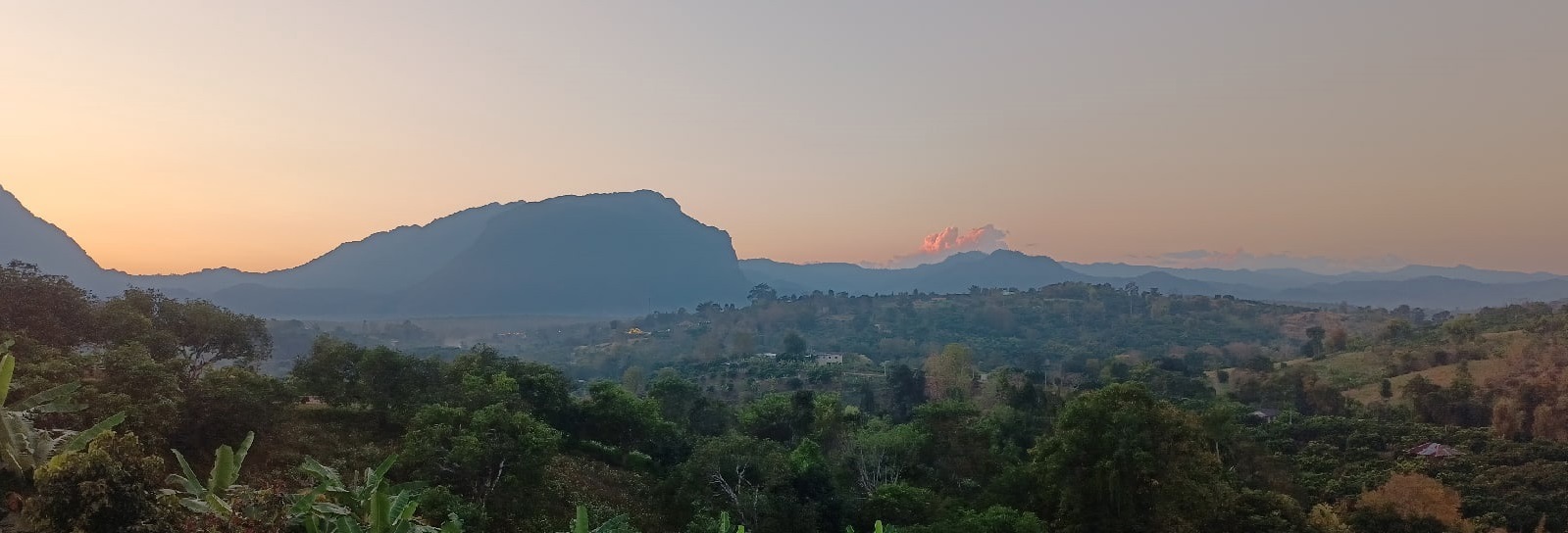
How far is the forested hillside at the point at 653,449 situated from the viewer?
30.3 feet

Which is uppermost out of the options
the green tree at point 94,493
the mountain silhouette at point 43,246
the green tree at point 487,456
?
the mountain silhouette at point 43,246

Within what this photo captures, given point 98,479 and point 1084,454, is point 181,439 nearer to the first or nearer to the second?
point 98,479

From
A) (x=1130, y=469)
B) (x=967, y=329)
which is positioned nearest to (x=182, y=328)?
(x=1130, y=469)

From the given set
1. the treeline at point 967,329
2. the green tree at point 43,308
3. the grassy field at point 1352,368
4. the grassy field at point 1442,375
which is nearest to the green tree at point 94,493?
the green tree at point 43,308

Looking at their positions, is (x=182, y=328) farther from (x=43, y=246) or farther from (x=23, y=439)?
(x=43, y=246)

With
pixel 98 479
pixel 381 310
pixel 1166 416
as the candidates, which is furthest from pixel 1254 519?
pixel 381 310

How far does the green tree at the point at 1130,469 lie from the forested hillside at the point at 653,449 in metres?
0.06

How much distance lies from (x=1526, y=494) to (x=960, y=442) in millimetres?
16327

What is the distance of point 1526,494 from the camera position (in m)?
20.3

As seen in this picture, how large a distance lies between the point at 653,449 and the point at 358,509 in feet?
57.5

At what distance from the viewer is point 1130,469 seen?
659 inches

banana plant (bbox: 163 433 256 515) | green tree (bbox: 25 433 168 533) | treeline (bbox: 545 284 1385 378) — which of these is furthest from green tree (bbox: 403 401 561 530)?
treeline (bbox: 545 284 1385 378)

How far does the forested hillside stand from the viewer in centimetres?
925

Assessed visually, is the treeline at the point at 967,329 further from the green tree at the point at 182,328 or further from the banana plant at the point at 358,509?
the banana plant at the point at 358,509
